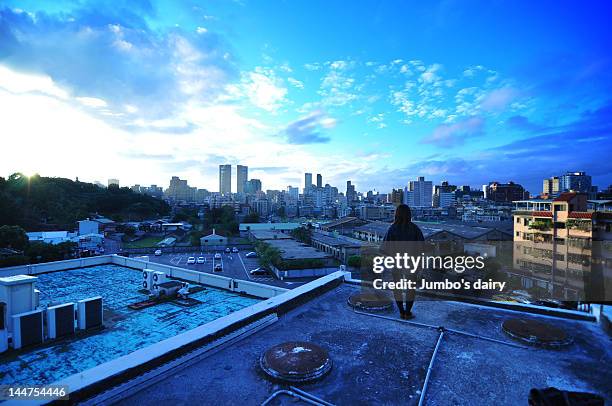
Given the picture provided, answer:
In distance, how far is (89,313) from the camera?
23.0ft

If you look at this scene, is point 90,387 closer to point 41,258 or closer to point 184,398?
point 184,398

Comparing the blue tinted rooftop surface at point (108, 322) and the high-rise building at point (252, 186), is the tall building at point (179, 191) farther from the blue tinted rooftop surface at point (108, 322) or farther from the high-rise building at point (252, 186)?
the blue tinted rooftop surface at point (108, 322)

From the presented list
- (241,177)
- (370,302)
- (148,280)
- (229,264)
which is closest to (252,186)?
(241,177)

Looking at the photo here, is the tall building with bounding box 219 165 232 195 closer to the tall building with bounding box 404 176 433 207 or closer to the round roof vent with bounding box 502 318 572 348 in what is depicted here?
the tall building with bounding box 404 176 433 207

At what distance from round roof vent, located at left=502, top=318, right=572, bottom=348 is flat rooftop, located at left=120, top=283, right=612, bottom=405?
0.07 metres

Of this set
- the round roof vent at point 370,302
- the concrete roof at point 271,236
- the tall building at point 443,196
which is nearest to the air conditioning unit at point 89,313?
the round roof vent at point 370,302

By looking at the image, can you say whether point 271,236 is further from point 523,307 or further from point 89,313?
point 523,307

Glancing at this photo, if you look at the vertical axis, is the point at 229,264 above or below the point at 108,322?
below

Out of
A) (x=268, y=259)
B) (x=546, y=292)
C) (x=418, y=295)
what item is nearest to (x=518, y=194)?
(x=546, y=292)

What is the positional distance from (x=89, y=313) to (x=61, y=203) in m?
48.9

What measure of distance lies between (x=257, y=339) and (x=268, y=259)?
20051mm

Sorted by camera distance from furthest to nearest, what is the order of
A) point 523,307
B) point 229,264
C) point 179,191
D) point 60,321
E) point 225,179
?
point 225,179, point 179,191, point 229,264, point 60,321, point 523,307

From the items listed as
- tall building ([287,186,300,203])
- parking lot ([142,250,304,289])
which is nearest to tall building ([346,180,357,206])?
tall building ([287,186,300,203])

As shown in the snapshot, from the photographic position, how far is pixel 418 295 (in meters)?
4.47
